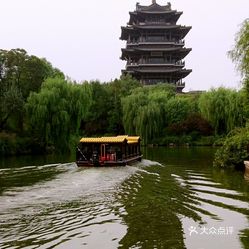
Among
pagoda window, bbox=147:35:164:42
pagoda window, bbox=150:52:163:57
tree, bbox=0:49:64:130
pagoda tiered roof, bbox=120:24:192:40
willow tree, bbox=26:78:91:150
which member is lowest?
willow tree, bbox=26:78:91:150

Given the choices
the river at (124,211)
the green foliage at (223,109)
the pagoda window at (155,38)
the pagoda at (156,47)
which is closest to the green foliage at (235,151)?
the river at (124,211)

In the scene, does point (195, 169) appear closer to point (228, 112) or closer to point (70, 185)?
point (70, 185)

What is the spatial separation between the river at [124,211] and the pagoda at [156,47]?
138ft

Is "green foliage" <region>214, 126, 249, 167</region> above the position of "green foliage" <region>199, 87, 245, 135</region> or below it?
below

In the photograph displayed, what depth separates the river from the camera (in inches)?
320

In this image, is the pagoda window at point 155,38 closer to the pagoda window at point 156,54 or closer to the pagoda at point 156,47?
the pagoda at point 156,47

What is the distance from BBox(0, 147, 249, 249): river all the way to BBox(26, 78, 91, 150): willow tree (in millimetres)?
16254

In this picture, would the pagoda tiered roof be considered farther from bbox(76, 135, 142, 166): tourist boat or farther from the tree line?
bbox(76, 135, 142, 166): tourist boat

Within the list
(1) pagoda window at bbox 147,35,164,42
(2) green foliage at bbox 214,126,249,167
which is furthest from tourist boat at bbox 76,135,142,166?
(1) pagoda window at bbox 147,35,164,42

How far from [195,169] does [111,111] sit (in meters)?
32.2

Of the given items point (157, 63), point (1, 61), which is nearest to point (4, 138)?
point (1, 61)

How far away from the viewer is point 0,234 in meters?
8.46

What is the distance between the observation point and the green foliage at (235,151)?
65.0 ft

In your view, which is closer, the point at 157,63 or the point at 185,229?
the point at 185,229
